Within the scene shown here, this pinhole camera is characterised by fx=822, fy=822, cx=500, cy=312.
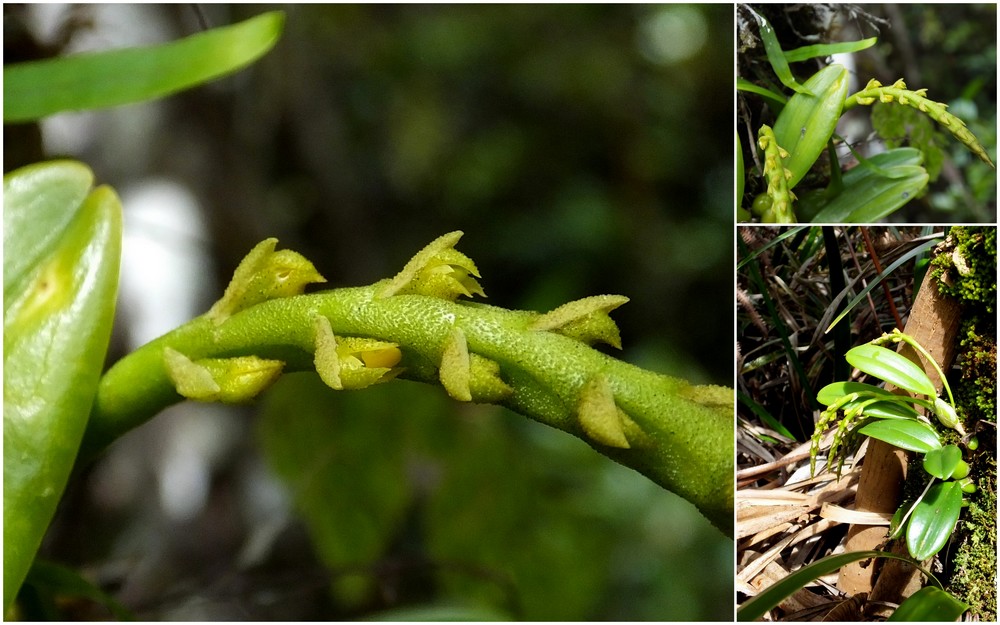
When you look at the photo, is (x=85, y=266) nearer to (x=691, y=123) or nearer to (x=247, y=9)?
(x=247, y=9)

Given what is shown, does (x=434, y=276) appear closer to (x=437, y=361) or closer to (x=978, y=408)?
(x=437, y=361)

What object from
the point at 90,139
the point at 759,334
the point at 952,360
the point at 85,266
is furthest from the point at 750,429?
the point at 90,139

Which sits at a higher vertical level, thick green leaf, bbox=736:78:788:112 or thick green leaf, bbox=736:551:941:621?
thick green leaf, bbox=736:78:788:112

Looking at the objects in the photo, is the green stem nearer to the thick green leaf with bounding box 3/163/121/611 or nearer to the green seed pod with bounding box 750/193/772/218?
the thick green leaf with bounding box 3/163/121/611

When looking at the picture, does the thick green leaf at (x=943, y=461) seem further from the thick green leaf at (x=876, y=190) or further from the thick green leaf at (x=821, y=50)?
the thick green leaf at (x=821, y=50)

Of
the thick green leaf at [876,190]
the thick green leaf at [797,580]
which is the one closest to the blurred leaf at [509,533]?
the thick green leaf at [797,580]

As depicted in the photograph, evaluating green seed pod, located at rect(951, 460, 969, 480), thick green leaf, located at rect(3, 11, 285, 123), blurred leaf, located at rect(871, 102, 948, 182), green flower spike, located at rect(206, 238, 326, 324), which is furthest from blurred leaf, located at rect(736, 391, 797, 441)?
thick green leaf, located at rect(3, 11, 285, 123)

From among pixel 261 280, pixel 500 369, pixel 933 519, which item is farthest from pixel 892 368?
pixel 261 280
